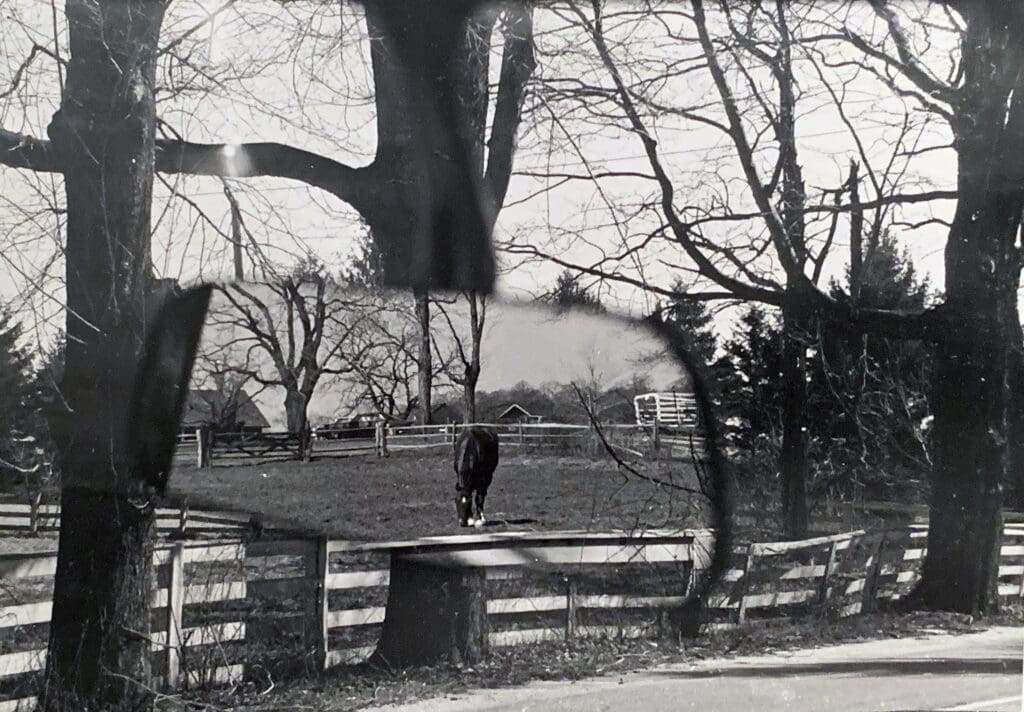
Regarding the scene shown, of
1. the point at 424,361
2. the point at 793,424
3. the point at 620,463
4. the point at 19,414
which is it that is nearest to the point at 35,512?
the point at 19,414

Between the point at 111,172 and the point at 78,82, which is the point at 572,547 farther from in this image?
the point at 78,82

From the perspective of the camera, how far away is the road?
7.30 feet

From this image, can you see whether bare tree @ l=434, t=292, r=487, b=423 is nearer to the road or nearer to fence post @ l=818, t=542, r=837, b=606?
the road

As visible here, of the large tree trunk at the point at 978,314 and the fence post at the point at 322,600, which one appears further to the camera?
the large tree trunk at the point at 978,314

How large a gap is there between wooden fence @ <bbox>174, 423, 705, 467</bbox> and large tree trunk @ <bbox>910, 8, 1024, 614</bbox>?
0.75 m

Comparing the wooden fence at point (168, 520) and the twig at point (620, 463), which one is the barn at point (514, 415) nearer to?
the twig at point (620, 463)

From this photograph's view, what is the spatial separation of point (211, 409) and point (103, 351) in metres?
0.24

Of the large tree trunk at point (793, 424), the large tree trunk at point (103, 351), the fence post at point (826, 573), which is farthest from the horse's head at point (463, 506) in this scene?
the fence post at point (826, 573)

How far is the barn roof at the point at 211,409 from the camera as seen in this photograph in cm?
201

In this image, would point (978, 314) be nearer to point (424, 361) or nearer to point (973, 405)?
point (973, 405)

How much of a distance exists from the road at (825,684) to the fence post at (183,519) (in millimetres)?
669

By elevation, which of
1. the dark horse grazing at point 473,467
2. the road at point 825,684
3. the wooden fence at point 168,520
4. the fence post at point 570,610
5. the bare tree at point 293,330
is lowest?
the road at point 825,684

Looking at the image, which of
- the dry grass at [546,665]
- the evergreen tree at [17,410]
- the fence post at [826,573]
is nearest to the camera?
the evergreen tree at [17,410]

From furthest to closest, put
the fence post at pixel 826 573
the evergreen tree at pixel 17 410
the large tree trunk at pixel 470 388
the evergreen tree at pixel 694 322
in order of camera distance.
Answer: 1. the fence post at pixel 826 573
2. the evergreen tree at pixel 694 322
3. the large tree trunk at pixel 470 388
4. the evergreen tree at pixel 17 410
